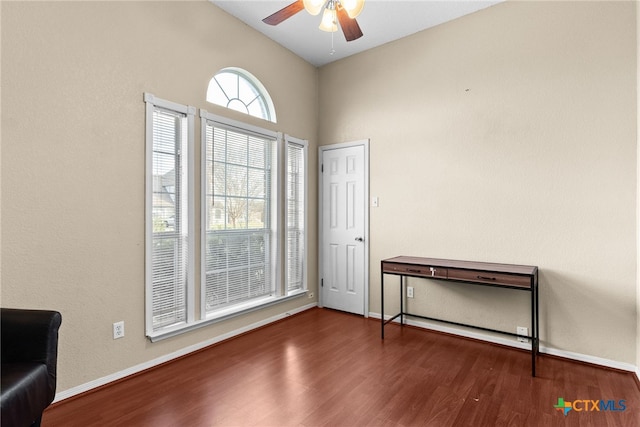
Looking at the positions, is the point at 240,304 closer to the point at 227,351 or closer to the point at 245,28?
the point at 227,351

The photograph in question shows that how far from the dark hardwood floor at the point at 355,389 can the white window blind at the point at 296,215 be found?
1.02m

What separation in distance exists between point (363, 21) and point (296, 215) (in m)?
2.20

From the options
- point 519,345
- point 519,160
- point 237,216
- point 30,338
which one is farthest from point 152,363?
point 519,160

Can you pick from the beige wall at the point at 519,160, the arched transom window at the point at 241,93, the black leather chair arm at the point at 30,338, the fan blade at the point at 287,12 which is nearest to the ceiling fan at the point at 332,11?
the fan blade at the point at 287,12

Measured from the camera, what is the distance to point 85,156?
228cm

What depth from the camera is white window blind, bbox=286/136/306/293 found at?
13.0 ft

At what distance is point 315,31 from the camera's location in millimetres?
3535

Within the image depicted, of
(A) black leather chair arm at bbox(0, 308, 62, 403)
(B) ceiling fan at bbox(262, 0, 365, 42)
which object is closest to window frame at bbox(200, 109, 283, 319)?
(B) ceiling fan at bbox(262, 0, 365, 42)

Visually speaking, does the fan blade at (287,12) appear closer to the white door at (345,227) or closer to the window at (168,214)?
the window at (168,214)

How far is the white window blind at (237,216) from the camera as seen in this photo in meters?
3.11

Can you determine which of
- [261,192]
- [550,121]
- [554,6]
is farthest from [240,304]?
[554,6]

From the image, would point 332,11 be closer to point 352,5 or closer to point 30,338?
point 352,5

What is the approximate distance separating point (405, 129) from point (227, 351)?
2.83 meters

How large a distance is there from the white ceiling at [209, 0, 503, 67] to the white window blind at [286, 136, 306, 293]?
3.57 feet
